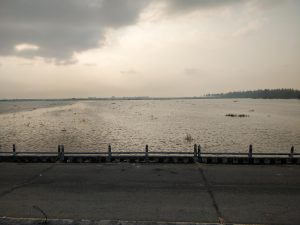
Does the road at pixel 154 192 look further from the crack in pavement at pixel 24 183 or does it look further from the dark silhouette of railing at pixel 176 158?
the dark silhouette of railing at pixel 176 158

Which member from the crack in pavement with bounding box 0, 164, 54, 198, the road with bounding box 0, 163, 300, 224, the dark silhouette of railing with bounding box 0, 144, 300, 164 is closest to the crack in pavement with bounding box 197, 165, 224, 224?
the road with bounding box 0, 163, 300, 224

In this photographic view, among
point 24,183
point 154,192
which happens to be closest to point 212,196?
point 154,192

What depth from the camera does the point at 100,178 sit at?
14531 millimetres

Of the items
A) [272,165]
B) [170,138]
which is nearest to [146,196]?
[272,165]

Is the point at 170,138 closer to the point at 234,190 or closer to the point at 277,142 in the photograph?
the point at 277,142

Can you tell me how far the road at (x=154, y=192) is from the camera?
9711 millimetres

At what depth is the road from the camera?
9711 mm

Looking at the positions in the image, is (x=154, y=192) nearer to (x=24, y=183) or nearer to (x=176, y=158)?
(x=176, y=158)

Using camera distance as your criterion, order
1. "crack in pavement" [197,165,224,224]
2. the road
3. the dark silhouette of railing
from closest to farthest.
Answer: "crack in pavement" [197,165,224,224]
the road
the dark silhouette of railing

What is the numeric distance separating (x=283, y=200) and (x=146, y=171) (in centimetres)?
765

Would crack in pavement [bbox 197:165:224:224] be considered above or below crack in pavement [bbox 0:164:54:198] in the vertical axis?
above

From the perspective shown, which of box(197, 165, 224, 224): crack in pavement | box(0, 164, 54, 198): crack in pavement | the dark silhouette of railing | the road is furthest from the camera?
the dark silhouette of railing

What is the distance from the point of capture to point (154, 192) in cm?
1212

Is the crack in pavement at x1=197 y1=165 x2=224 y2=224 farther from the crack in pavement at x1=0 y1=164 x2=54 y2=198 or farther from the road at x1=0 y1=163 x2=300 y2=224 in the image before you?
the crack in pavement at x1=0 y1=164 x2=54 y2=198
